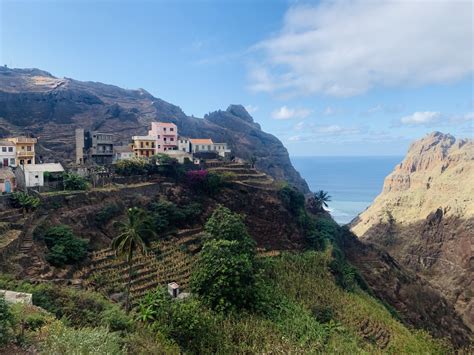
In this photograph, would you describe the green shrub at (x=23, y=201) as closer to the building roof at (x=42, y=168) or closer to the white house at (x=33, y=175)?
the white house at (x=33, y=175)

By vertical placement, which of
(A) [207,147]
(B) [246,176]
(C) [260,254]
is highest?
(A) [207,147]

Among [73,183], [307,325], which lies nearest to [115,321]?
[307,325]

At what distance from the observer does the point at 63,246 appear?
96.6ft

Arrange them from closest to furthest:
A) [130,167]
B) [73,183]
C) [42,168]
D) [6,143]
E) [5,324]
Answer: [5,324], [73,183], [42,168], [6,143], [130,167]

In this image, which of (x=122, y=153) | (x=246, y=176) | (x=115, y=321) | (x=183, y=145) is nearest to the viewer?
(x=115, y=321)

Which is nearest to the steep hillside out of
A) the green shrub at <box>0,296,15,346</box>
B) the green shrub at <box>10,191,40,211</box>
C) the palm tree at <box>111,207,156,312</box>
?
the green shrub at <box>10,191,40,211</box>

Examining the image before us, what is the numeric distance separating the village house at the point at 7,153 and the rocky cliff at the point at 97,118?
1149 centimetres

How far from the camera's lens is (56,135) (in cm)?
6950

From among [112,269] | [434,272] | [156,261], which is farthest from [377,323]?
[434,272]

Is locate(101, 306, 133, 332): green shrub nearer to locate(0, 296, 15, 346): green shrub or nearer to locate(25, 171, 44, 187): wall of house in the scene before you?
locate(0, 296, 15, 346): green shrub

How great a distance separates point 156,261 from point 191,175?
15859 millimetres

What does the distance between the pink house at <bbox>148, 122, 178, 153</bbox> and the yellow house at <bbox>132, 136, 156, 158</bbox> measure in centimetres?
75

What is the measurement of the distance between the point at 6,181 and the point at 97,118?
1987 inches

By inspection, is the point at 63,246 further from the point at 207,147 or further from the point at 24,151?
the point at 207,147
